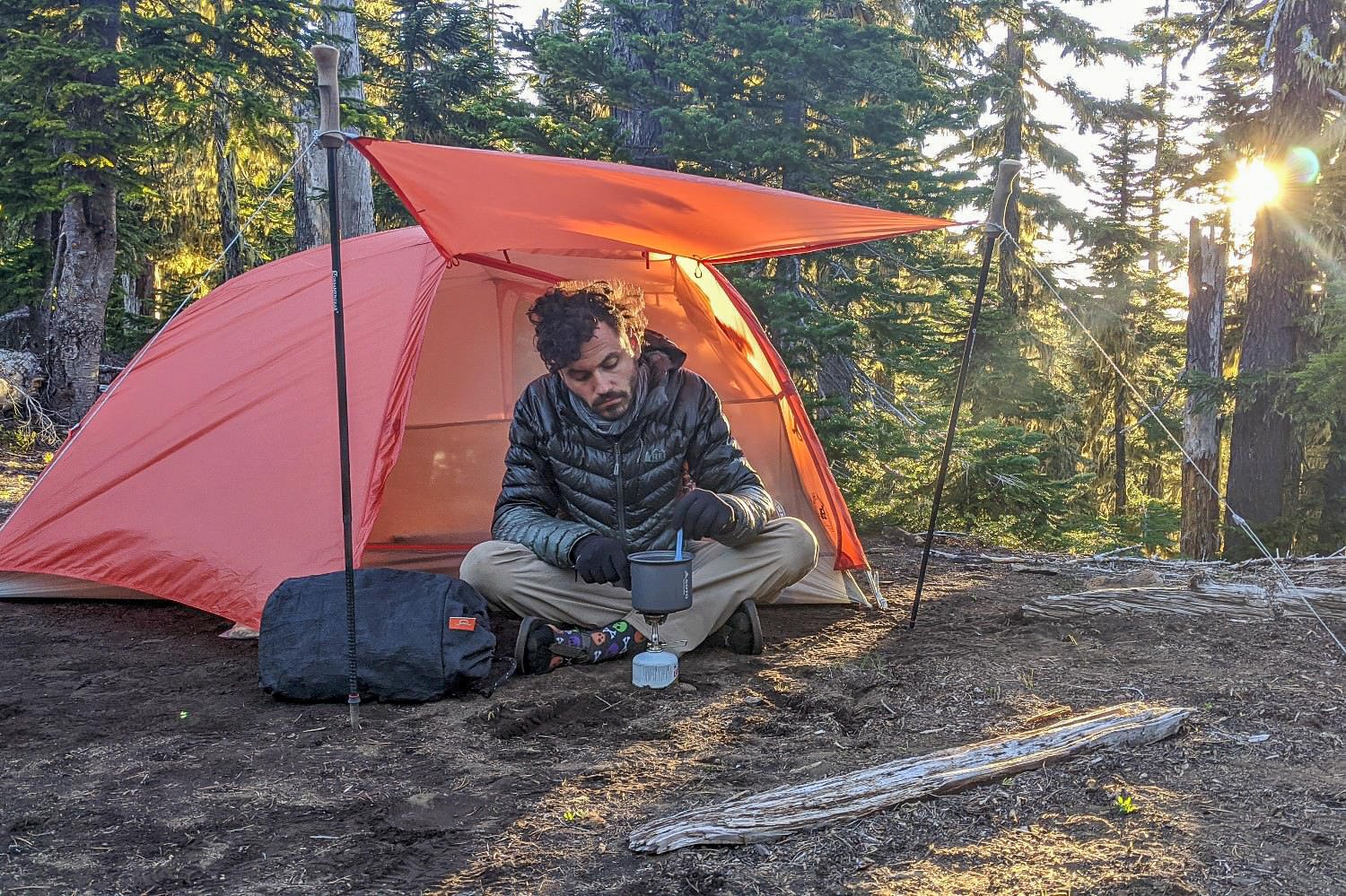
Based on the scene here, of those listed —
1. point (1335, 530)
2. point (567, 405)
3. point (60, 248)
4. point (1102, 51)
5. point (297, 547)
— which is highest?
point (1102, 51)

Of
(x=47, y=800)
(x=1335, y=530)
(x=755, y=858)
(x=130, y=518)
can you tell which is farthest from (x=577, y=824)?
(x=1335, y=530)

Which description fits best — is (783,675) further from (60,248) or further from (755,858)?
(60,248)

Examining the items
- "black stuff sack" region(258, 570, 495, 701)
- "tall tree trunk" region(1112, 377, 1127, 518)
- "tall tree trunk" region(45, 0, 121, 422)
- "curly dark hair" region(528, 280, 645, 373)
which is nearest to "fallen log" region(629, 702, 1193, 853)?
"black stuff sack" region(258, 570, 495, 701)

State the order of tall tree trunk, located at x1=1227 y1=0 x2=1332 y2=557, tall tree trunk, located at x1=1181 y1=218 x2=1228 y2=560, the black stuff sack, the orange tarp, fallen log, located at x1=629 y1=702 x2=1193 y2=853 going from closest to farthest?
1. fallen log, located at x1=629 y1=702 x2=1193 y2=853
2. the orange tarp
3. the black stuff sack
4. tall tree trunk, located at x1=1227 y1=0 x2=1332 y2=557
5. tall tree trunk, located at x1=1181 y1=218 x2=1228 y2=560

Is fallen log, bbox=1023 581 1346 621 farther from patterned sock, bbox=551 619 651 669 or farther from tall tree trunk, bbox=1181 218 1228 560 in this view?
tall tree trunk, bbox=1181 218 1228 560

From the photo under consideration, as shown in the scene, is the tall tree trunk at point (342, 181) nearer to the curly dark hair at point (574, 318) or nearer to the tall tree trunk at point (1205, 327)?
the curly dark hair at point (574, 318)

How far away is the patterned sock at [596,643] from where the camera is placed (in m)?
3.75

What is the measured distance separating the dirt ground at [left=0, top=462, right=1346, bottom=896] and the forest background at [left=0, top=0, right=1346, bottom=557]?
8.34 feet

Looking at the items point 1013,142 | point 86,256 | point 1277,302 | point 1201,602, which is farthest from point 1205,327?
point 86,256

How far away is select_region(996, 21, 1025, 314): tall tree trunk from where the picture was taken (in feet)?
44.4

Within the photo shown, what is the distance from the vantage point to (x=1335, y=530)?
8742mm

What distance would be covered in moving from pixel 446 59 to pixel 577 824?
13862mm

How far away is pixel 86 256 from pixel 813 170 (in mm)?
6504

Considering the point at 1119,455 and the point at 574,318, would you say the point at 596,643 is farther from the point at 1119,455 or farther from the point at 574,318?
the point at 1119,455
